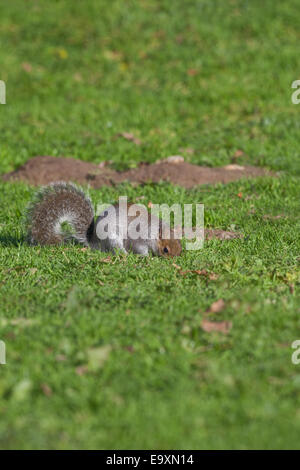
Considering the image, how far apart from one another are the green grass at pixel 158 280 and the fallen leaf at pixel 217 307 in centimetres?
5

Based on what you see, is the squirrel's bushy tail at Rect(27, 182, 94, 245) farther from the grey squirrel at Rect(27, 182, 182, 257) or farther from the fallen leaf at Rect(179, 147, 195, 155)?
the fallen leaf at Rect(179, 147, 195, 155)

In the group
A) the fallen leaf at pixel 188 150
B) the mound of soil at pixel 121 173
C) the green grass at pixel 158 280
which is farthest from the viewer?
the fallen leaf at pixel 188 150

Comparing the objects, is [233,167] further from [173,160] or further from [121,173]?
[121,173]

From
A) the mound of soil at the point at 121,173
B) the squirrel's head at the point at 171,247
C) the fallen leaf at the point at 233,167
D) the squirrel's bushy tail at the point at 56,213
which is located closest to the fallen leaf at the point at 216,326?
the squirrel's head at the point at 171,247

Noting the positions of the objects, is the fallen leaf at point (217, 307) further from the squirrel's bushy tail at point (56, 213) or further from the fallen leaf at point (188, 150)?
the fallen leaf at point (188, 150)

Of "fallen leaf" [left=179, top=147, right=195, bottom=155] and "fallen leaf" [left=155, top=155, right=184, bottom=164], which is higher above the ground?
"fallen leaf" [left=179, top=147, right=195, bottom=155]

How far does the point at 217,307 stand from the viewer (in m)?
4.86

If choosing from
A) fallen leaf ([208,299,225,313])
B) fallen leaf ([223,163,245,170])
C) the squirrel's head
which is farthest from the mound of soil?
fallen leaf ([208,299,225,313])

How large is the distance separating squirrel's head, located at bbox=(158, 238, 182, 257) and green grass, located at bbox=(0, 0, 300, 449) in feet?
0.75

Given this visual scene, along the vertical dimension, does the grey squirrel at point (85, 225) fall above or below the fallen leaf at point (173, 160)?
below

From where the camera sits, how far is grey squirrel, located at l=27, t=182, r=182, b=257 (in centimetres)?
686

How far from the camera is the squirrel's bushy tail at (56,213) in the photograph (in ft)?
22.5

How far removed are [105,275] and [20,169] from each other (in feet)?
15.7
